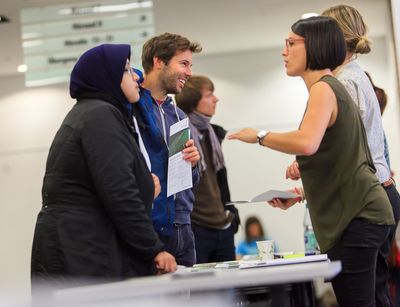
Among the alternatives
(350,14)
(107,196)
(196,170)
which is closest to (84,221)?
(107,196)

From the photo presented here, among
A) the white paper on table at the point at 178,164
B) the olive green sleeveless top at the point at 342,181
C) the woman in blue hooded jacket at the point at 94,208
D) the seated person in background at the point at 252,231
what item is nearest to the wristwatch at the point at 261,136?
the olive green sleeveless top at the point at 342,181

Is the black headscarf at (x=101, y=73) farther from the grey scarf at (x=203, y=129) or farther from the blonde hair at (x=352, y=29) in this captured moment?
the grey scarf at (x=203, y=129)

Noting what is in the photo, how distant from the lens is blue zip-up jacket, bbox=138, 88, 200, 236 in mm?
2729

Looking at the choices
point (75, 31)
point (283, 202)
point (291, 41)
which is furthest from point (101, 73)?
point (75, 31)

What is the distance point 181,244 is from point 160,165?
1.14 feet

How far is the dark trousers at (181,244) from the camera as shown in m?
2.79

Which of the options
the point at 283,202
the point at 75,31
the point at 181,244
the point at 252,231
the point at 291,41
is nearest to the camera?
the point at 291,41

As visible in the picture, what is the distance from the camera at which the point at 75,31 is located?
6.23 metres

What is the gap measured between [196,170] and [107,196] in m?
1.05

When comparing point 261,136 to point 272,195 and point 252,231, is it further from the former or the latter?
point 252,231

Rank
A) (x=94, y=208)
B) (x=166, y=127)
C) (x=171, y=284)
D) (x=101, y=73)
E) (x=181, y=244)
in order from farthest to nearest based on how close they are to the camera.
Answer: (x=166, y=127) → (x=181, y=244) → (x=101, y=73) → (x=94, y=208) → (x=171, y=284)

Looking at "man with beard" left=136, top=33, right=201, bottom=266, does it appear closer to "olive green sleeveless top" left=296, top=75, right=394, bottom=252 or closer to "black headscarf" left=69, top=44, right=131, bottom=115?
"black headscarf" left=69, top=44, right=131, bottom=115

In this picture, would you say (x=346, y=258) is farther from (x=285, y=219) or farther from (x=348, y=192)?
(x=285, y=219)

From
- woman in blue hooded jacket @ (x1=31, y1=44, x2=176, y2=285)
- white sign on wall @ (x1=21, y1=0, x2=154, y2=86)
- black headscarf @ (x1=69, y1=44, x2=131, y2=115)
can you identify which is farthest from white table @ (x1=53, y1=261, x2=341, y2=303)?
white sign on wall @ (x1=21, y1=0, x2=154, y2=86)
